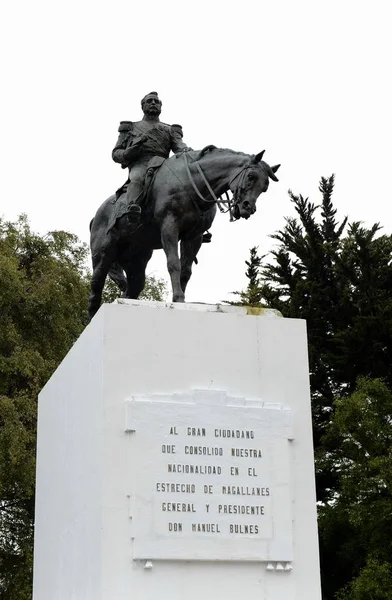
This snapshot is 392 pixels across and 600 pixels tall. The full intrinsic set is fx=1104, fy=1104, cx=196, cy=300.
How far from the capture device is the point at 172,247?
10828 mm

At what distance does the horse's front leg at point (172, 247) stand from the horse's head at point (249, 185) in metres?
0.72

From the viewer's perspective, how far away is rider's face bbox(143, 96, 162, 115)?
39.2 ft

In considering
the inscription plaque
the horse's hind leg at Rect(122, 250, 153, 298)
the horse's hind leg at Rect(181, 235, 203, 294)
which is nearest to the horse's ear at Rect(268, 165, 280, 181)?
the horse's hind leg at Rect(181, 235, 203, 294)

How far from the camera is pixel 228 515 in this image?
9453mm

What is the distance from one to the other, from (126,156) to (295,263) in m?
18.3

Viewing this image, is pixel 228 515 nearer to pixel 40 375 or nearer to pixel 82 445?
pixel 82 445

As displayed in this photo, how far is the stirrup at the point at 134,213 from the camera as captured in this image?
1104cm

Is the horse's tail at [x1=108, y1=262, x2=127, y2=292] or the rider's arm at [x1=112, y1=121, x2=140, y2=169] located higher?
the rider's arm at [x1=112, y1=121, x2=140, y2=169]

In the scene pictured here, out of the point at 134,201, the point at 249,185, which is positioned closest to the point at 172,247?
the point at 134,201

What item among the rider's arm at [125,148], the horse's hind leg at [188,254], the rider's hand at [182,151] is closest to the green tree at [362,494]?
the horse's hind leg at [188,254]

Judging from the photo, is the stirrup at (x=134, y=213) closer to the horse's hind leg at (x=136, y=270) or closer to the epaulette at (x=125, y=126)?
the horse's hind leg at (x=136, y=270)

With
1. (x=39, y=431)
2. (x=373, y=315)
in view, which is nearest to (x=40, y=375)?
(x=373, y=315)

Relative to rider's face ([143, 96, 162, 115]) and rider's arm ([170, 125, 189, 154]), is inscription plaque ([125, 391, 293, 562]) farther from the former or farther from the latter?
rider's face ([143, 96, 162, 115])

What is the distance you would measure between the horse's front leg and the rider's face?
5.39ft
